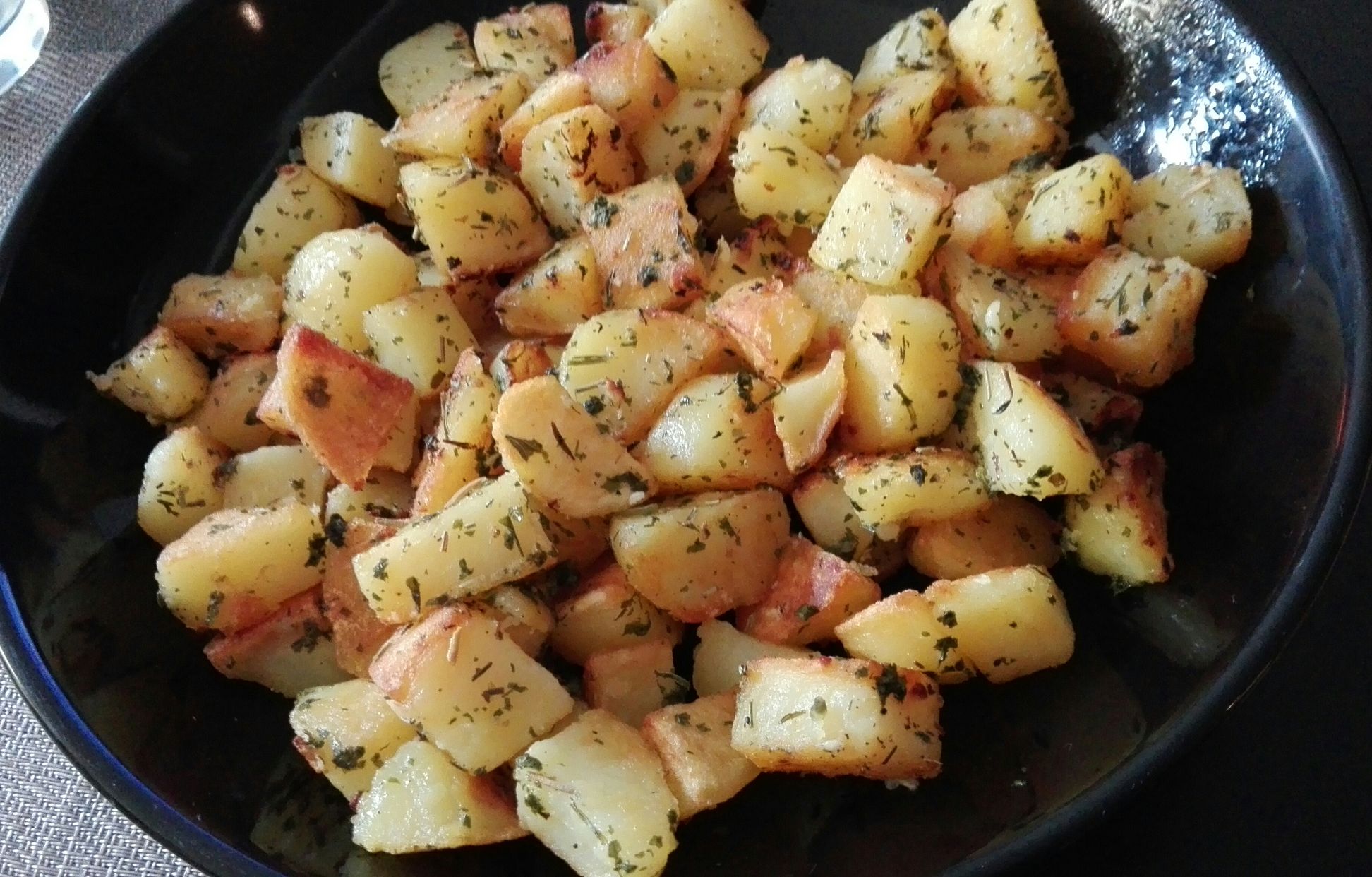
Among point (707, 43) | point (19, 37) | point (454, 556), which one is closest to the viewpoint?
point (454, 556)

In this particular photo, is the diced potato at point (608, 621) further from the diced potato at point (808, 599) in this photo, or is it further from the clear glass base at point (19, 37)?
Result: the clear glass base at point (19, 37)

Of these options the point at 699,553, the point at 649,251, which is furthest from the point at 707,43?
the point at 699,553

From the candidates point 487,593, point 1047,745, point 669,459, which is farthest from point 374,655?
point 1047,745

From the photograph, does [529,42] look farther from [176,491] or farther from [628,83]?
[176,491]

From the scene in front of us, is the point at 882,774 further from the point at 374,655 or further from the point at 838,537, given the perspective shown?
the point at 374,655

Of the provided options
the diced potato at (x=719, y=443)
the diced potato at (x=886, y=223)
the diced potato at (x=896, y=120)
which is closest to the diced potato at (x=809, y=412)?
the diced potato at (x=719, y=443)
